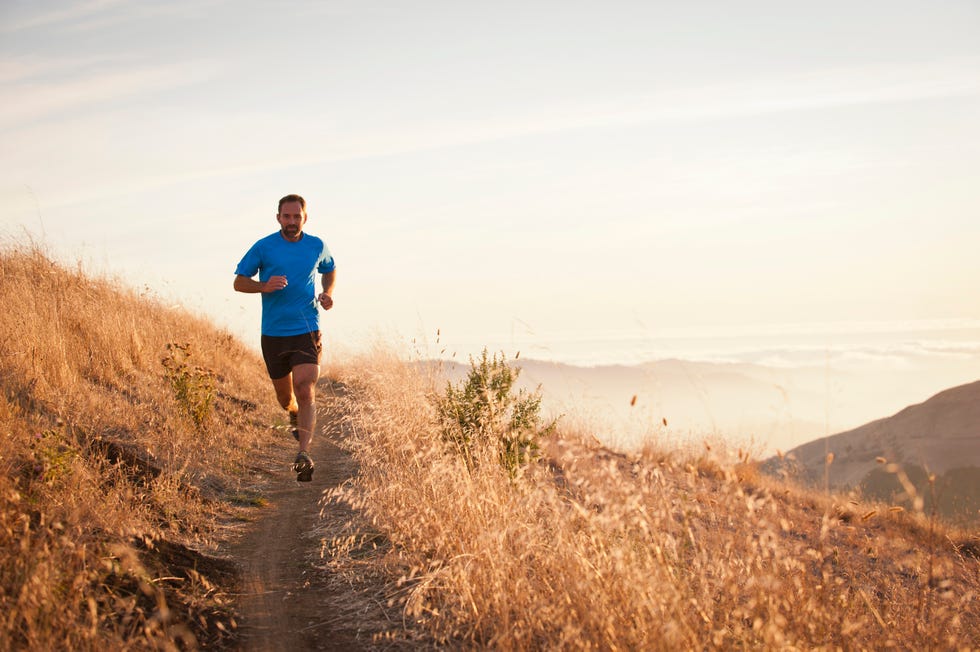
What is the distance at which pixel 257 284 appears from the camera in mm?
6008

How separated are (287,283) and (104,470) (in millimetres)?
2188

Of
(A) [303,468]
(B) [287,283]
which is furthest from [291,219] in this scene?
(A) [303,468]

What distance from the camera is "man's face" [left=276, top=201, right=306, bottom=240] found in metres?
6.27

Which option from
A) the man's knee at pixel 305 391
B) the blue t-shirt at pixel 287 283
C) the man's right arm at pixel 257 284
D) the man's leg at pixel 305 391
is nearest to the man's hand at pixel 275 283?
the man's right arm at pixel 257 284

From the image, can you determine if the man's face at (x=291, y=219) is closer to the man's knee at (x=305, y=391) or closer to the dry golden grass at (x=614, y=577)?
the man's knee at (x=305, y=391)

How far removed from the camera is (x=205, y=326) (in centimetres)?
1317

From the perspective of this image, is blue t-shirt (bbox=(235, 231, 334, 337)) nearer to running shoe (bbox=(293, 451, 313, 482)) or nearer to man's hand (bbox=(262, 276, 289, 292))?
man's hand (bbox=(262, 276, 289, 292))

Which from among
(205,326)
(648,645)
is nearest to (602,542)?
(648,645)

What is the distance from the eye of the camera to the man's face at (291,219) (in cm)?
627

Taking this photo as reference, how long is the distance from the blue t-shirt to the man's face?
8cm

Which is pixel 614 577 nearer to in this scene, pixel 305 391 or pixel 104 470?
pixel 104 470

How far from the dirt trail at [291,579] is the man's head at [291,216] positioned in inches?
93.1

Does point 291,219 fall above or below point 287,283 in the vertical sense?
above

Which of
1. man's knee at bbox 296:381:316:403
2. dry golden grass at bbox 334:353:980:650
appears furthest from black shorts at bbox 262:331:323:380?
dry golden grass at bbox 334:353:980:650
